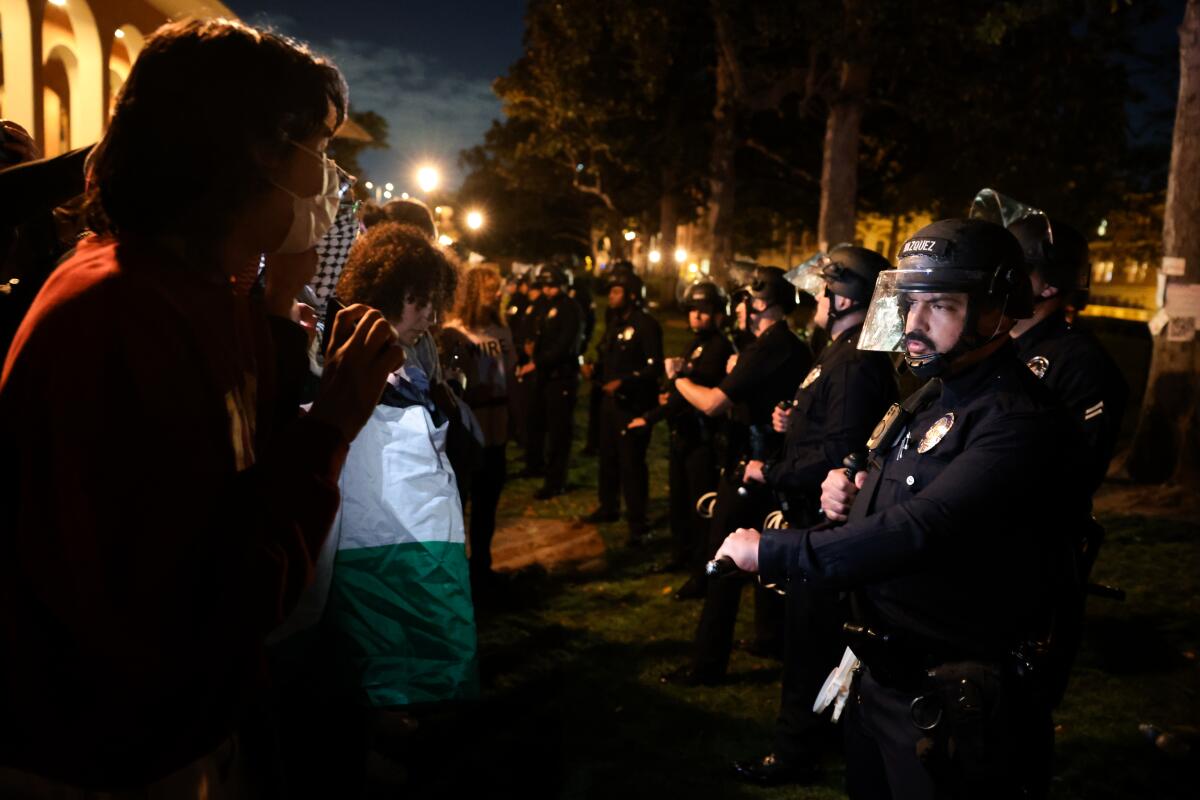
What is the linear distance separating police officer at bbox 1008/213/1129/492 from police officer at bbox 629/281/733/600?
107 inches

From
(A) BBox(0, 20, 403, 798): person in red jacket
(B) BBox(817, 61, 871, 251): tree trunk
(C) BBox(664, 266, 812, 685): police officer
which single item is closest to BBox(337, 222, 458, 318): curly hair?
(A) BBox(0, 20, 403, 798): person in red jacket

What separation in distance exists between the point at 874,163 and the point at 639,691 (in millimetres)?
28729

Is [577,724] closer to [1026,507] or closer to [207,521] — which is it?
[1026,507]

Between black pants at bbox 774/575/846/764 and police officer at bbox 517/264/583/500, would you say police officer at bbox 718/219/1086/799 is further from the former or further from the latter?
police officer at bbox 517/264/583/500

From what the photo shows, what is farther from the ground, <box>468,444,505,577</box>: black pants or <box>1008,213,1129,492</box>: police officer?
<box>1008,213,1129,492</box>: police officer

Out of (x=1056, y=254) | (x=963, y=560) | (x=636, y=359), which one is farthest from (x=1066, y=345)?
(x=636, y=359)

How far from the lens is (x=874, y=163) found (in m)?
30.2

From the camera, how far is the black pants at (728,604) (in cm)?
509

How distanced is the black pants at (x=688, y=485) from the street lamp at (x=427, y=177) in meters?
12.4

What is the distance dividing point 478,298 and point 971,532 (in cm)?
540

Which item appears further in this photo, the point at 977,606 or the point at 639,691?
the point at 639,691

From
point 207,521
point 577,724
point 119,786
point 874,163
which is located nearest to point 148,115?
point 207,521

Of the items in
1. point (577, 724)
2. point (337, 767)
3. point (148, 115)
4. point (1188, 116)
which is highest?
point (1188, 116)

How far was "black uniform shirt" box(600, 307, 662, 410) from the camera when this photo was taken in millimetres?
8453
